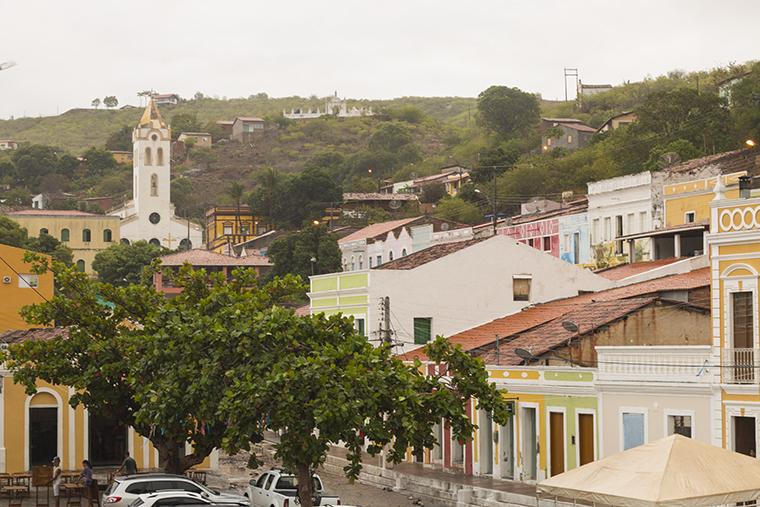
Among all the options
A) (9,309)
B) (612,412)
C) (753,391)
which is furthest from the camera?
(9,309)

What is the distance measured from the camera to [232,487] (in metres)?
42.7

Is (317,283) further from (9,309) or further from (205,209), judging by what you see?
(205,209)

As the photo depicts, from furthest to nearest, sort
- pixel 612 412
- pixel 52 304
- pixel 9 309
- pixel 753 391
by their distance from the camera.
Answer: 1. pixel 9 309
2. pixel 52 304
3. pixel 612 412
4. pixel 753 391

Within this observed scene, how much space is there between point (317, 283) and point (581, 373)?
2067 centimetres

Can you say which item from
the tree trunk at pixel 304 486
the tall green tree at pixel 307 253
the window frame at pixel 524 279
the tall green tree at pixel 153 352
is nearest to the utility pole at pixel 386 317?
the window frame at pixel 524 279

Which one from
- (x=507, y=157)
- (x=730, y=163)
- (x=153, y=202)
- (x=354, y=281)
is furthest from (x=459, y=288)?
(x=153, y=202)

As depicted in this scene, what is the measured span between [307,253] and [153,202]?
70.1 metres

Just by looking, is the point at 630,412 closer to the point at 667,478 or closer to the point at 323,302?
the point at 667,478

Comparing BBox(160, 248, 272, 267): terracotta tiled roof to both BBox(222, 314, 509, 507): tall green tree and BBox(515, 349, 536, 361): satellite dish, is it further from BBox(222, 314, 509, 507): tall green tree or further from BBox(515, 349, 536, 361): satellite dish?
BBox(222, 314, 509, 507): tall green tree

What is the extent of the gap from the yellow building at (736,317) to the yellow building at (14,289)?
27.8 m

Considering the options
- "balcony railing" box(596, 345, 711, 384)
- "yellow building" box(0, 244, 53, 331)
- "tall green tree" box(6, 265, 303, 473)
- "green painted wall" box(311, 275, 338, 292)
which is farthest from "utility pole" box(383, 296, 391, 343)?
"balcony railing" box(596, 345, 711, 384)

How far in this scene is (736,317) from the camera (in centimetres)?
3156

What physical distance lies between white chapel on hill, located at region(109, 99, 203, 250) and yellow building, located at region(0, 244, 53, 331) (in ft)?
315

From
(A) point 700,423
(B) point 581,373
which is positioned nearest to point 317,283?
(B) point 581,373
